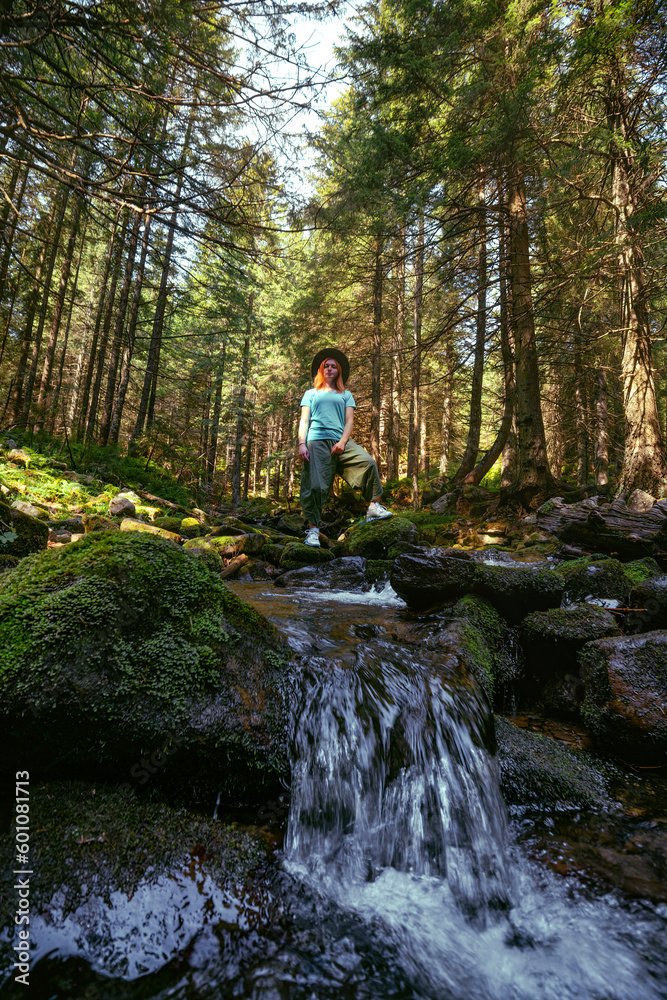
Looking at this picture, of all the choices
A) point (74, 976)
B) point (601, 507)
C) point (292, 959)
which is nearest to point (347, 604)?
point (292, 959)

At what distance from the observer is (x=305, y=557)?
816cm

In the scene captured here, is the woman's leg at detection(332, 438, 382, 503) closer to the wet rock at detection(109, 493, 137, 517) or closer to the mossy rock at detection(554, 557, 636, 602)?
the mossy rock at detection(554, 557, 636, 602)

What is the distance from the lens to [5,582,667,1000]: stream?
1.65 meters

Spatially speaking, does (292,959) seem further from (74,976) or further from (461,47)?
(461,47)

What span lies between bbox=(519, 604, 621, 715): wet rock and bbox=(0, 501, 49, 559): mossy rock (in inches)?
217

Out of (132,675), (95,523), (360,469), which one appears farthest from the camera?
(95,523)

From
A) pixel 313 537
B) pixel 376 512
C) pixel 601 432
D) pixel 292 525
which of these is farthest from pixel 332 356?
pixel 601 432

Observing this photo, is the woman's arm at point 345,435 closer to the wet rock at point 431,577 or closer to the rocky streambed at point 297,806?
the wet rock at point 431,577

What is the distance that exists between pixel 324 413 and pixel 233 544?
3931mm

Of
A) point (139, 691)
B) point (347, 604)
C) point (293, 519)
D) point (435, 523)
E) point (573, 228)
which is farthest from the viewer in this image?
point (293, 519)

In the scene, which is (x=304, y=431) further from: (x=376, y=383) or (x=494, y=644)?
(x=376, y=383)

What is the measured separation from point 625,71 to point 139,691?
38.7 ft

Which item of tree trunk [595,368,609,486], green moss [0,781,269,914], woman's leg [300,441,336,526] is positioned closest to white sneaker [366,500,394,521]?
woman's leg [300,441,336,526]

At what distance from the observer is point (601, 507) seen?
7.81 metres
